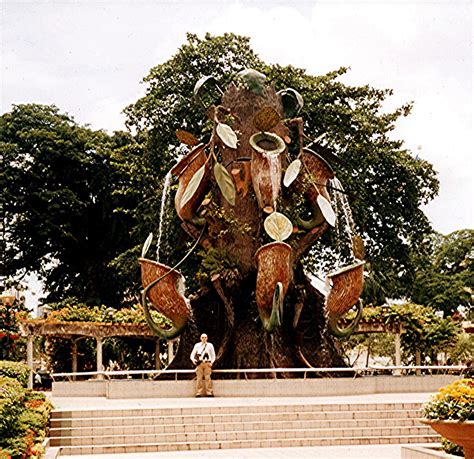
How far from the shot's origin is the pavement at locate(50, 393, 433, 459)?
13.9 m

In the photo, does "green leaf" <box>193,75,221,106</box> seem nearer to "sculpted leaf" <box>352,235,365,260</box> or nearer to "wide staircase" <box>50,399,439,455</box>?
"sculpted leaf" <box>352,235,365,260</box>

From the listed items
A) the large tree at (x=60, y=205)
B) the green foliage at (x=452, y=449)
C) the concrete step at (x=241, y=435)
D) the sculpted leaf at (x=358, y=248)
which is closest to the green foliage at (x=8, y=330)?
the sculpted leaf at (x=358, y=248)

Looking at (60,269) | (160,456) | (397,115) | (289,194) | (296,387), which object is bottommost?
(160,456)

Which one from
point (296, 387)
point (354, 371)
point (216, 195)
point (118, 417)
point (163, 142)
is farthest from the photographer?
point (163, 142)

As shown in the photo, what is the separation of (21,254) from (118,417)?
26.1m

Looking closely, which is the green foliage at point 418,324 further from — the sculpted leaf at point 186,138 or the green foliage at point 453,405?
the green foliage at point 453,405

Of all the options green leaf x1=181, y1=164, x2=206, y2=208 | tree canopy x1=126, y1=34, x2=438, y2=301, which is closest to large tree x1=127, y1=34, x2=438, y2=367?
tree canopy x1=126, y1=34, x2=438, y2=301

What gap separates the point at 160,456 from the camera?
1405 cm

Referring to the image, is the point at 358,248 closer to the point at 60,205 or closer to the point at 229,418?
the point at 229,418

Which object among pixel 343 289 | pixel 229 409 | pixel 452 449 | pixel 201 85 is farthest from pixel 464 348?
pixel 452 449

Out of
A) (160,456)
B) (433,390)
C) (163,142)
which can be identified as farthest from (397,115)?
(160,456)

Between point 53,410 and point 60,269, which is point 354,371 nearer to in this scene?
point 53,410

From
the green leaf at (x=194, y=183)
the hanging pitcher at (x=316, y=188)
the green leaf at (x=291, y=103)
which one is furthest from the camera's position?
the green leaf at (x=291, y=103)

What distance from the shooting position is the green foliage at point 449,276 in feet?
157
